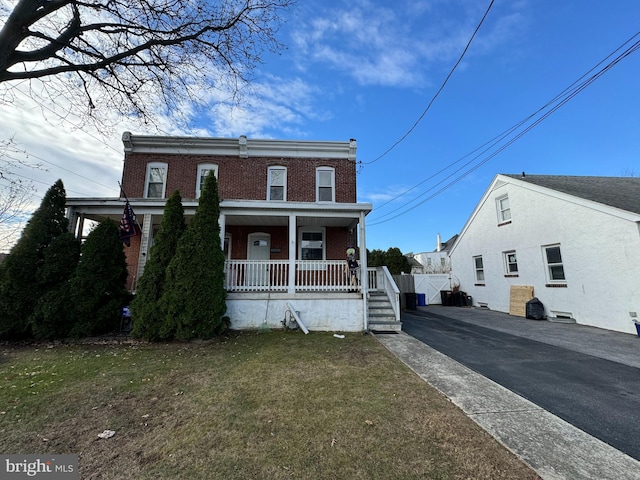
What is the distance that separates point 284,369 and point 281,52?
648 centimetres

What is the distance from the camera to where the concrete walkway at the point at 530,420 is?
2234mm

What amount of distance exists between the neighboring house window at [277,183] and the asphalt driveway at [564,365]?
6.90 meters

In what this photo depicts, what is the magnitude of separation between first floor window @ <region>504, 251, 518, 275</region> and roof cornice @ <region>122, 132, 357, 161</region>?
345 inches

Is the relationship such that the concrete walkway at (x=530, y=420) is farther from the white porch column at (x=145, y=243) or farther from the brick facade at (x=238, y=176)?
the white porch column at (x=145, y=243)

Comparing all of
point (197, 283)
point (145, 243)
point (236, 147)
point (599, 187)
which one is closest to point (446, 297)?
point (599, 187)

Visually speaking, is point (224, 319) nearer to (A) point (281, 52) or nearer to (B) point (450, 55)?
(A) point (281, 52)

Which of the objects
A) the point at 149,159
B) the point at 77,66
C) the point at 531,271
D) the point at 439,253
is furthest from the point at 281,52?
the point at 439,253

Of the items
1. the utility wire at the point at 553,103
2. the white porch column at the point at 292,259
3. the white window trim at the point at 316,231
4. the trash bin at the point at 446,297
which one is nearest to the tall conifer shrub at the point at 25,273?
the white porch column at the point at 292,259

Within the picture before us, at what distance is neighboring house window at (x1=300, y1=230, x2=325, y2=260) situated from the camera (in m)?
11.0

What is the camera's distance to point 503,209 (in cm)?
1299

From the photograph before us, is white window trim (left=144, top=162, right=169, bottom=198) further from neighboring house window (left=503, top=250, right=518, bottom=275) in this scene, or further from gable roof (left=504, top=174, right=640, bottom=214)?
neighboring house window (left=503, top=250, right=518, bottom=275)

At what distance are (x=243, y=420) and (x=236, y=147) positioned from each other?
10.2 m

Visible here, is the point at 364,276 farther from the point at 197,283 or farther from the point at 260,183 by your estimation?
the point at 260,183

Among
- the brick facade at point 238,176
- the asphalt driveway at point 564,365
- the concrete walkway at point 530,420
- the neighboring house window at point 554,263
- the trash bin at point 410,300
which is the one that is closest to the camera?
the concrete walkway at point 530,420
